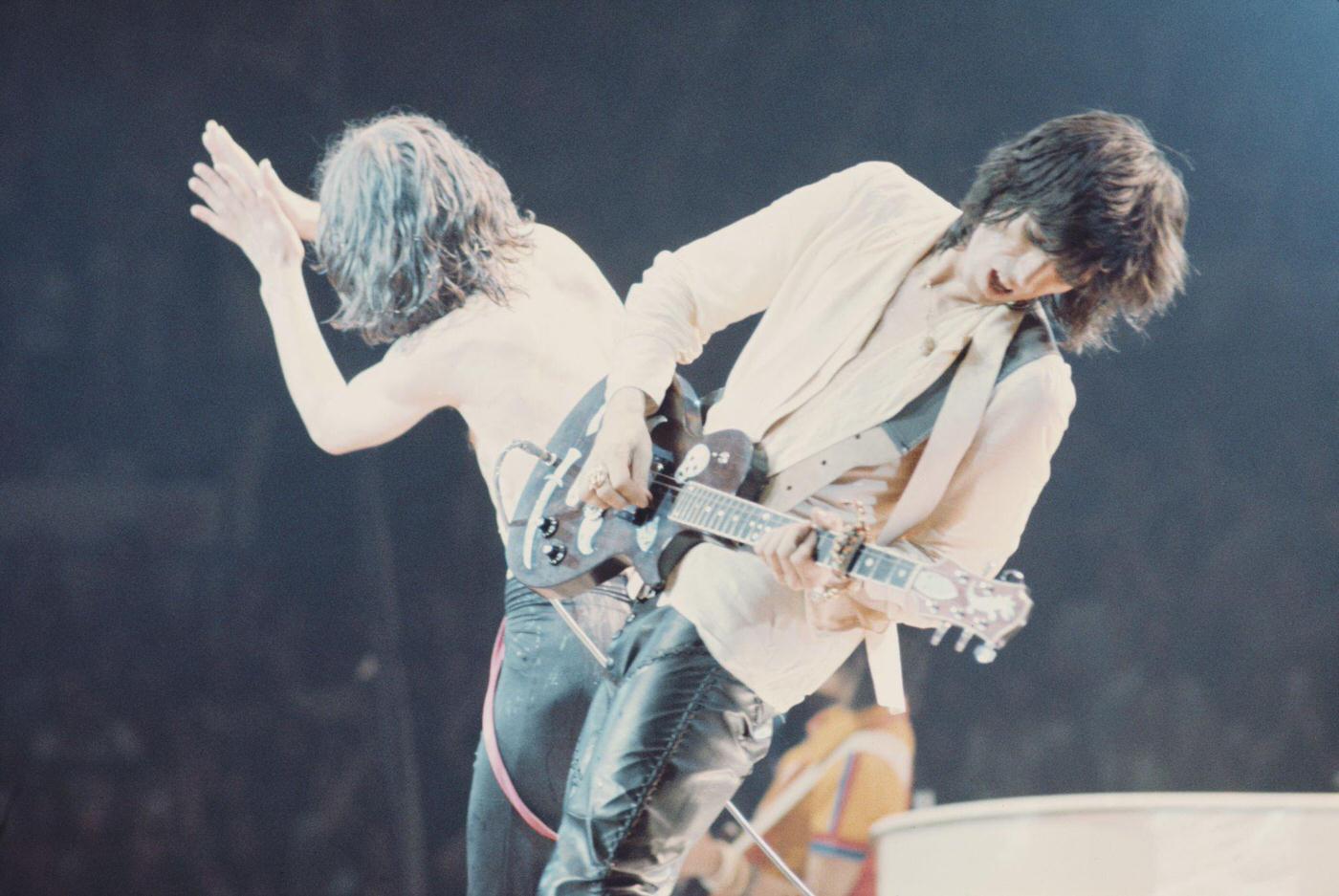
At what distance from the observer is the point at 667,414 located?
1.89 meters

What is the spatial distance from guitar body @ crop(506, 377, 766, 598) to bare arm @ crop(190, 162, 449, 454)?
0.41m

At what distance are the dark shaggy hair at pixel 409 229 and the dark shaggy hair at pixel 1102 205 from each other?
3.18 ft

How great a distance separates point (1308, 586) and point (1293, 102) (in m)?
1.08

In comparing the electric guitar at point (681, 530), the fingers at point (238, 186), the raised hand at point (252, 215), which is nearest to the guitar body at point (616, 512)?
the electric guitar at point (681, 530)

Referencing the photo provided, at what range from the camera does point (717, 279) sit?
6.26 feet

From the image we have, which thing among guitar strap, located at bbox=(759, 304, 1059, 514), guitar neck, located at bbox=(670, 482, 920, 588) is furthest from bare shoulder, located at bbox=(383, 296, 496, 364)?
guitar strap, located at bbox=(759, 304, 1059, 514)

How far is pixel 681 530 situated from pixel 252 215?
1253 millimetres

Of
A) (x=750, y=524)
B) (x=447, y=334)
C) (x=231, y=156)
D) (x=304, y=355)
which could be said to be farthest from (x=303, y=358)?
(x=750, y=524)

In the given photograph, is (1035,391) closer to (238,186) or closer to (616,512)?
(616,512)

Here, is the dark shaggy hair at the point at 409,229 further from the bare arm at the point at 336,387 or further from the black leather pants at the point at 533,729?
the black leather pants at the point at 533,729

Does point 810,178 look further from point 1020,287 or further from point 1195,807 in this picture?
point 1195,807

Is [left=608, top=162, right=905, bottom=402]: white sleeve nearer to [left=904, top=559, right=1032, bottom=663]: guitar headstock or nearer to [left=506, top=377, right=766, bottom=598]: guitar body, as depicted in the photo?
[left=506, top=377, right=766, bottom=598]: guitar body

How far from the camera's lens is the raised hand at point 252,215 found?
2531 mm

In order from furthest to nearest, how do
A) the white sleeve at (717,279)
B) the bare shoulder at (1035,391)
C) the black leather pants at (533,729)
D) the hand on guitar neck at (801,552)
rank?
1. the black leather pants at (533,729)
2. the white sleeve at (717,279)
3. the bare shoulder at (1035,391)
4. the hand on guitar neck at (801,552)
